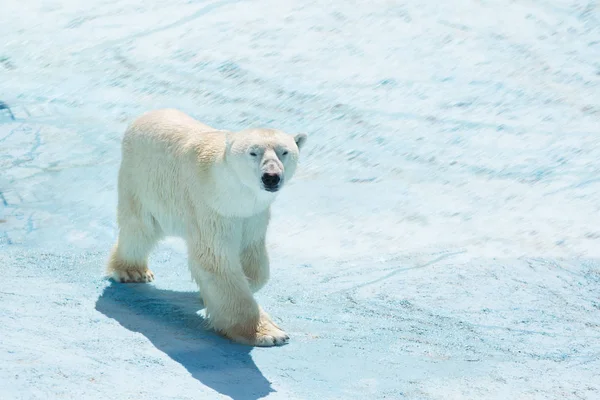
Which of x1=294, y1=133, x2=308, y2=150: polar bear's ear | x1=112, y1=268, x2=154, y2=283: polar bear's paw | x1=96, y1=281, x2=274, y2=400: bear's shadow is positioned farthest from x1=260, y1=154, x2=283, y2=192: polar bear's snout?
x1=112, y1=268, x2=154, y2=283: polar bear's paw

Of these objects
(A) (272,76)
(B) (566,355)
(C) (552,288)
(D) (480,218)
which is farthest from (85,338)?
(A) (272,76)

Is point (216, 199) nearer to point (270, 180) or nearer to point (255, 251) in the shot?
point (255, 251)

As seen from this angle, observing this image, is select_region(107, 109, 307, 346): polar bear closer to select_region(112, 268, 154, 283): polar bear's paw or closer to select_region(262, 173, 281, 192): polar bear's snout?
select_region(262, 173, 281, 192): polar bear's snout

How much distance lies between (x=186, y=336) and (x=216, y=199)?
68cm

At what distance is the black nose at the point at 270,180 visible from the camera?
416 centimetres

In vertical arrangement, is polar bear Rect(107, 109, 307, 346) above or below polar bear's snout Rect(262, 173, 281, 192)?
below

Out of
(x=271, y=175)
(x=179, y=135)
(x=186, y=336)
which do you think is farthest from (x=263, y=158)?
(x=186, y=336)

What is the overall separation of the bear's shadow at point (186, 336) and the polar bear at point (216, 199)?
143mm

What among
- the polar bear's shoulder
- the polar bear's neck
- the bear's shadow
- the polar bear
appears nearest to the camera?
the bear's shadow

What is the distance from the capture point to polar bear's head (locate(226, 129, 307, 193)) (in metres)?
4.19

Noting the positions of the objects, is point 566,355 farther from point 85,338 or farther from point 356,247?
point 85,338

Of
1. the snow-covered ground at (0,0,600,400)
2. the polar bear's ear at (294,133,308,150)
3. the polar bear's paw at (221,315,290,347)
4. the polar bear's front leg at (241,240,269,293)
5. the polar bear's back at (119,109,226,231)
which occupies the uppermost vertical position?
the polar bear's ear at (294,133,308,150)

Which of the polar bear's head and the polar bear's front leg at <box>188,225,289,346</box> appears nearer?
the polar bear's head

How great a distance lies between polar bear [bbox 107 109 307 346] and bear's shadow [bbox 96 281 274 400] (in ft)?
0.47
